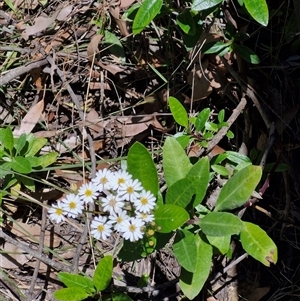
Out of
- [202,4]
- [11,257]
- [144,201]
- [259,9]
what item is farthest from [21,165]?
[259,9]

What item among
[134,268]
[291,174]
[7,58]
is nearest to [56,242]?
[134,268]

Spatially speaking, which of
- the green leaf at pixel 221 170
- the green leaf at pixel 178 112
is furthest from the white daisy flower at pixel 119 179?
the green leaf at pixel 221 170

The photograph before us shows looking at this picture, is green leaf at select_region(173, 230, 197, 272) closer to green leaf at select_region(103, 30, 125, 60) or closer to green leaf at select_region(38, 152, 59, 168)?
green leaf at select_region(38, 152, 59, 168)

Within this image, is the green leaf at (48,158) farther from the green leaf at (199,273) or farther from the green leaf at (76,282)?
the green leaf at (199,273)

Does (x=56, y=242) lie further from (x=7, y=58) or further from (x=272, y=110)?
(x=272, y=110)

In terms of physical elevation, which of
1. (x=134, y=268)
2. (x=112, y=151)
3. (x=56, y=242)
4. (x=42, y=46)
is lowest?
(x=134, y=268)
